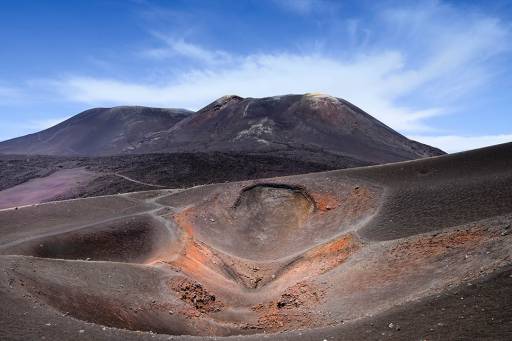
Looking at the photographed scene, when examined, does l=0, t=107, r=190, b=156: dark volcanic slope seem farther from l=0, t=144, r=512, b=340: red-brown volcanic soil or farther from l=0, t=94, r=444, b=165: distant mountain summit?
l=0, t=144, r=512, b=340: red-brown volcanic soil

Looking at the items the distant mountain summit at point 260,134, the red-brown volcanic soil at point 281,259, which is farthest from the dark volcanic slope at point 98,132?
the red-brown volcanic soil at point 281,259

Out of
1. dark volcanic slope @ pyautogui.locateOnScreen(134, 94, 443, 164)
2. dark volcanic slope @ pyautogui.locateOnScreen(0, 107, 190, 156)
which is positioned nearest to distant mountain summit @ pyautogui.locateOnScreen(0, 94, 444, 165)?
dark volcanic slope @ pyautogui.locateOnScreen(134, 94, 443, 164)

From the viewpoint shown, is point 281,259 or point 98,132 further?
point 98,132

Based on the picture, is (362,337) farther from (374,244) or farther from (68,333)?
(374,244)

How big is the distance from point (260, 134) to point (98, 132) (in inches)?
2068

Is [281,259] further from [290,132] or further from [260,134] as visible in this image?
[290,132]

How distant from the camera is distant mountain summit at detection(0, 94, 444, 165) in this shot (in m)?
85.5

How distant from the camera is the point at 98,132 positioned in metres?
123

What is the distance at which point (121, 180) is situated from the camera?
203 feet

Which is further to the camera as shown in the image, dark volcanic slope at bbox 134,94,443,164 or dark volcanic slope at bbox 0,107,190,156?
dark volcanic slope at bbox 0,107,190,156

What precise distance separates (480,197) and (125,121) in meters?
113

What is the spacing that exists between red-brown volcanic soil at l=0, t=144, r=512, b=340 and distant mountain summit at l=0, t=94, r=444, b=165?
44524 mm

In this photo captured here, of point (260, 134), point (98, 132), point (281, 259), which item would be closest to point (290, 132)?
point (260, 134)

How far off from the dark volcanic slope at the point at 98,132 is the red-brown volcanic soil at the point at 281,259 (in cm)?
7568
